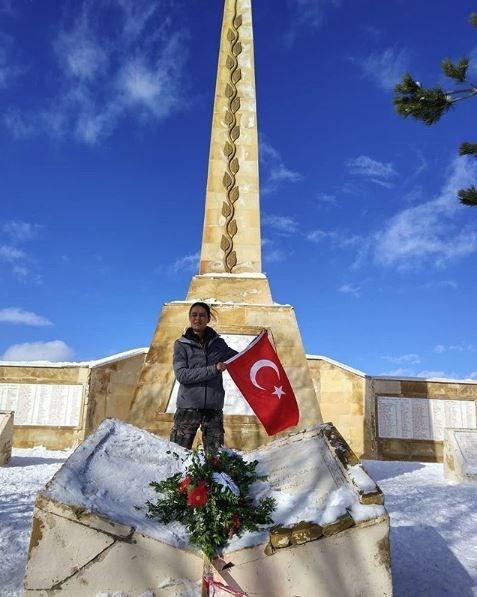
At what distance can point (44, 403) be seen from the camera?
33.9 ft

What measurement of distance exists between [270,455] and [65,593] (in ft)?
5.07

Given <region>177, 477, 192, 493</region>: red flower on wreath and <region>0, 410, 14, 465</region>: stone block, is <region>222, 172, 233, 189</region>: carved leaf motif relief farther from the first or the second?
<region>177, 477, 192, 493</region>: red flower on wreath

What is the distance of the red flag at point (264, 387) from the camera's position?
165 inches

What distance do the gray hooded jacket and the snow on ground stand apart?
159 centimetres

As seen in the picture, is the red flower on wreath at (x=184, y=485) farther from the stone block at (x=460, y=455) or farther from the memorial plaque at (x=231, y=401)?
the stone block at (x=460, y=455)

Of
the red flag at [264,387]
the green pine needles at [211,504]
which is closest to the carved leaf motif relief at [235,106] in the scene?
the red flag at [264,387]

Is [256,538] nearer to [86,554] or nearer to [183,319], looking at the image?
[86,554]

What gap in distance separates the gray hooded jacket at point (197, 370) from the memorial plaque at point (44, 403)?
21.7 feet

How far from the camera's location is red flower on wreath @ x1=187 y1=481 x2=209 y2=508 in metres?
2.57

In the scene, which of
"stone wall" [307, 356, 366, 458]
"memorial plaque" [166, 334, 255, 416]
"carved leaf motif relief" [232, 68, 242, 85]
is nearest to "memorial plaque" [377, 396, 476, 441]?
"stone wall" [307, 356, 366, 458]

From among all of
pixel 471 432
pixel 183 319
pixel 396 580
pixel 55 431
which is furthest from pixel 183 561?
pixel 55 431

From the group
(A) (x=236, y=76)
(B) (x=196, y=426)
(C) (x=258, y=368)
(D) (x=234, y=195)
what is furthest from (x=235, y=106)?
(B) (x=196, y=426)

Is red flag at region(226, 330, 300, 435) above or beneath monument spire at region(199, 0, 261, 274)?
beneath

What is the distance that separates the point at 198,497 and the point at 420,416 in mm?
9425
